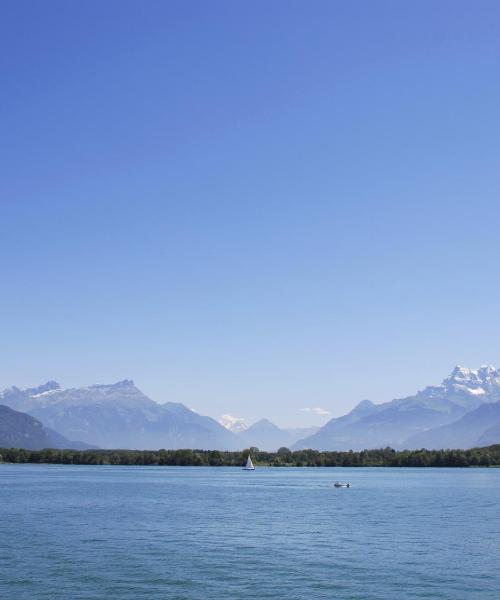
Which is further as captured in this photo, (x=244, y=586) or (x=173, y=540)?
(x=173, y=540)

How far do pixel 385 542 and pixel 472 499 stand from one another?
66275 mm

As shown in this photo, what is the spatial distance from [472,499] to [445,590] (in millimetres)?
87147

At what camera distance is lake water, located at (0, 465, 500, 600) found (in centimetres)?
5284

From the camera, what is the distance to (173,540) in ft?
246

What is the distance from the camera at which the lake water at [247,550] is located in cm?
5284

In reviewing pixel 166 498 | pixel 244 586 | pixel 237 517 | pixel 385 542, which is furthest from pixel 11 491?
pixel 244 586

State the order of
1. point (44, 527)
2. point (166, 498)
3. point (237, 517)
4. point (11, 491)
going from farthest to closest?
point (11, 491), point (166, 498), point (237, 517), point (44, 527)

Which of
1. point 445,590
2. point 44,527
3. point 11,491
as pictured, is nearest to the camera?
point 445,590

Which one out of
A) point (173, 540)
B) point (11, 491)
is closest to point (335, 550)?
point (173, 540)

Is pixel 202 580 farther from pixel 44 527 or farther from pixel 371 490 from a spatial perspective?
pixel 371 490

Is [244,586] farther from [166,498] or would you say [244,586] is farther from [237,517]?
[166,498]

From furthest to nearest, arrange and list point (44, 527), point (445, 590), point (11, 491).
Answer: point (11, 491)
point (44, 527)
point (445, 590)

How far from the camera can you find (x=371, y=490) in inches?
6442

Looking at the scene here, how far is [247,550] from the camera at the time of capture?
69000mm
